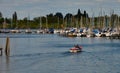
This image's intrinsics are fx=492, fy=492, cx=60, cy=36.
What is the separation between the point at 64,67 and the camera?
7369 cm

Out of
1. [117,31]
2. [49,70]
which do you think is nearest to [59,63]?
[49,70]

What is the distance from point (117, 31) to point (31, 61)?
97241 mm

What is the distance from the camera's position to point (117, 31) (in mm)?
176125

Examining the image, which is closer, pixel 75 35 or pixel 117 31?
pixel 117 31

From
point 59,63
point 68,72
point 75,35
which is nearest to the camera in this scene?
point 68,72

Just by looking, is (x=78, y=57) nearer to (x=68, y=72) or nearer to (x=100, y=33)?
(x=68, y=72)

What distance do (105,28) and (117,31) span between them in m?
21.2

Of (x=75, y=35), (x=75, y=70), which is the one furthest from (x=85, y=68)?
(x=75, y=35)

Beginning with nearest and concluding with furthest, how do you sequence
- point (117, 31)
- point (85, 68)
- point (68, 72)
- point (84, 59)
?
point (68, 72), point (85, 68), point (84, 59), point (117, 31)

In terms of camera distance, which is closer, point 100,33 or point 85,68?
point 85,68

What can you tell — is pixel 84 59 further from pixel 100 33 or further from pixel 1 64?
pixel 100 33

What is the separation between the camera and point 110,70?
69.4 meters

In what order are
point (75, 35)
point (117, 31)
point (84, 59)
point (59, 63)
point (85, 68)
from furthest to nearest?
1. point (75, 35)
2. point (117, 31)
3. point (84, 59)
4. point (59, 63)
5. point (85, 68)

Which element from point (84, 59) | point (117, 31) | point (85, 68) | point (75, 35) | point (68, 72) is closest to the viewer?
point (68, 72)
